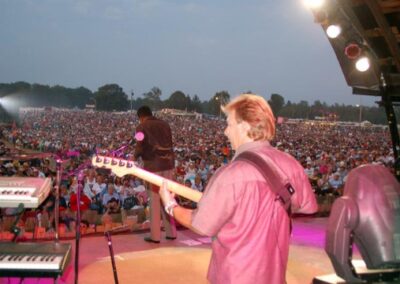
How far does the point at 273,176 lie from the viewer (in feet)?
6.41

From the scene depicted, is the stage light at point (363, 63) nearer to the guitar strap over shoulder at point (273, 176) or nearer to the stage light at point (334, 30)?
the stage light at point (334, 30)

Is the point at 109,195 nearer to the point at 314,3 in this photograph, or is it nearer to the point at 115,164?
the point at 314,3

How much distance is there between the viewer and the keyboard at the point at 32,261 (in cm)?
256

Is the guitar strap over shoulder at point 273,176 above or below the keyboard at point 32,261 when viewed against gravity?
above

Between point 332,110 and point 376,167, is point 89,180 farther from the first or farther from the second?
point 332,110

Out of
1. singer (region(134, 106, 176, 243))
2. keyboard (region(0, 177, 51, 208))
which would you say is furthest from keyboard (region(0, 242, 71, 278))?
singer (region(134, 106, 176, 243))

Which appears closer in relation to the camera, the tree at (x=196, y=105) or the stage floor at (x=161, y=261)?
the stage floor at (x=161, y=261)

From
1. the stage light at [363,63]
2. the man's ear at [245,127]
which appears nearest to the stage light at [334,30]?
the stage light at [363,63]

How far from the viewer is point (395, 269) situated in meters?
2.91

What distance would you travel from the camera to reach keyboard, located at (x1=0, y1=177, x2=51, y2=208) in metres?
2.76

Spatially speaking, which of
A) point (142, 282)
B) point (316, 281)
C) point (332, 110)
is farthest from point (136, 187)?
point (332, 110)

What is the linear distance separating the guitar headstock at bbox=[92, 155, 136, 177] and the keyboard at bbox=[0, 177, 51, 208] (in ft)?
1.21

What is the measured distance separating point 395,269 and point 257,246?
1.42 m

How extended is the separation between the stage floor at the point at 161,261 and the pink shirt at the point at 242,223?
83.7 inches
